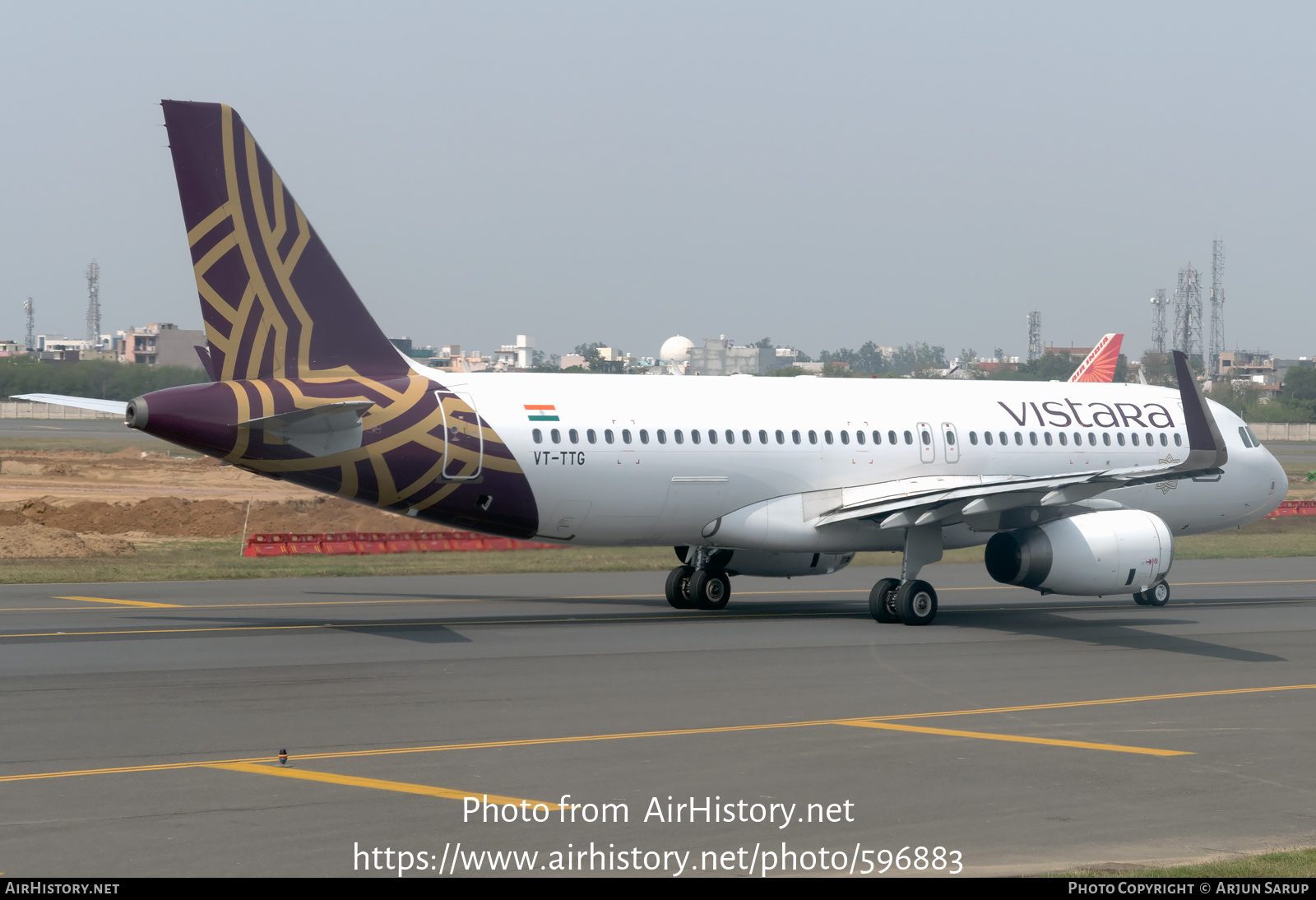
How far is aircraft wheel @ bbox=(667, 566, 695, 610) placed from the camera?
2748 cm

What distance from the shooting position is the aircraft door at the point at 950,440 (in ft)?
91.8

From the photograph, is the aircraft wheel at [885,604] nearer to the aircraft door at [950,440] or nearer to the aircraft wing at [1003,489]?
the aircraft wing at [1003,489]

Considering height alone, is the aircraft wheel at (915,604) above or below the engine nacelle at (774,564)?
below

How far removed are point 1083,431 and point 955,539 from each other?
461cm

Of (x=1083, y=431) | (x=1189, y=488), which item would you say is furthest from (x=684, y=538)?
(x=1189, y=488)

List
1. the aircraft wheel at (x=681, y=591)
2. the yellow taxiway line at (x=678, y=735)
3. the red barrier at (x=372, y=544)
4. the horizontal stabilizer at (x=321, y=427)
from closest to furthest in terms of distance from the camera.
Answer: the yellow taxiway line at (x=678, y=735)
the horizontal stabilizer at (x=321, y=427)
the aircraft wheel at (x=681, y=591)
the red barrier at (x=372, y=544)

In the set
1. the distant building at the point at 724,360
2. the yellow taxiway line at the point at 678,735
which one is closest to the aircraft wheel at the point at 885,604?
the yellow taxiway line at the point at 678,735

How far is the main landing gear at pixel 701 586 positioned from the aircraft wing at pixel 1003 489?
8.24 feet

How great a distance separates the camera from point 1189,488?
30.1 meters

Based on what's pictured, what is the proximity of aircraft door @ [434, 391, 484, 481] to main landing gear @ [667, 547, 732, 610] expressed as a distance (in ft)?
18.7

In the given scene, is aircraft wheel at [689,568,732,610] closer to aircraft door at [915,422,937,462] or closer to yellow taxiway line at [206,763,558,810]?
aircraft door at [915,422,937,462]

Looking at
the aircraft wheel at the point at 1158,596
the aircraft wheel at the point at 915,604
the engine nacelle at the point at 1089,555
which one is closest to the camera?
the engine nacelle at the point at 1089,555

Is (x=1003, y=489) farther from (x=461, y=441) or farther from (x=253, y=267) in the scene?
(x=253, y=267)

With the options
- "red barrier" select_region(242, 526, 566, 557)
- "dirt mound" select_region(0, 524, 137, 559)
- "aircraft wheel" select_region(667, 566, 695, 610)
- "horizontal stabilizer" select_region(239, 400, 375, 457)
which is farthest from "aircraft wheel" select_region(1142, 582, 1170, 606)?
"dirt mound" select_region(0, 524, 137, 559)
